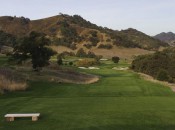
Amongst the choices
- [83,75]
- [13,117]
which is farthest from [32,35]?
[13,117]

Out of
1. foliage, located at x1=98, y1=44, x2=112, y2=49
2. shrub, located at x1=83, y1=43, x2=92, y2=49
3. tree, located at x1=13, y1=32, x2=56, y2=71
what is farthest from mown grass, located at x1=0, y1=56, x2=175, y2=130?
foliage, located at x1=98, y1=44, x2=112, y2=49

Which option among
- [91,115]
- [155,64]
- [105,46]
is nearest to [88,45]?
[105,46]

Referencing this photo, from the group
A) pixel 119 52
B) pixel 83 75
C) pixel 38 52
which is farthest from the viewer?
pixel 119 52

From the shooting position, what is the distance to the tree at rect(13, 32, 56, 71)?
41.6 m

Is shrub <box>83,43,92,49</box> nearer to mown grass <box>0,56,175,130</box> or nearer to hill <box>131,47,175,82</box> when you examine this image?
hill <box>131,47,175,82</box>

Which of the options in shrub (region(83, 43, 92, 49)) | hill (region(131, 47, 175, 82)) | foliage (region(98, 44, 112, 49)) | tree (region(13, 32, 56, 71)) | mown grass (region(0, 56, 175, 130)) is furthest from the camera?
foliage (region(98, 44, 112, 49))

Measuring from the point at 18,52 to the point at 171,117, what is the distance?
27245mm

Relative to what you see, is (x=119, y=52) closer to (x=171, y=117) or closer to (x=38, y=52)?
(x=38, y=52)

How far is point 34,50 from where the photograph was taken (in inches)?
1650

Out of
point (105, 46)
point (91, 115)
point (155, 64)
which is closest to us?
point (91, 115)

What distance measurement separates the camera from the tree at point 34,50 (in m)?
41.6

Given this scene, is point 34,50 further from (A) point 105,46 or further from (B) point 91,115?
(A) point 105,46

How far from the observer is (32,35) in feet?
140

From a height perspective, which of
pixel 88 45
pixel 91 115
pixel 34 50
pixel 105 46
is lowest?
pixel 91 115
